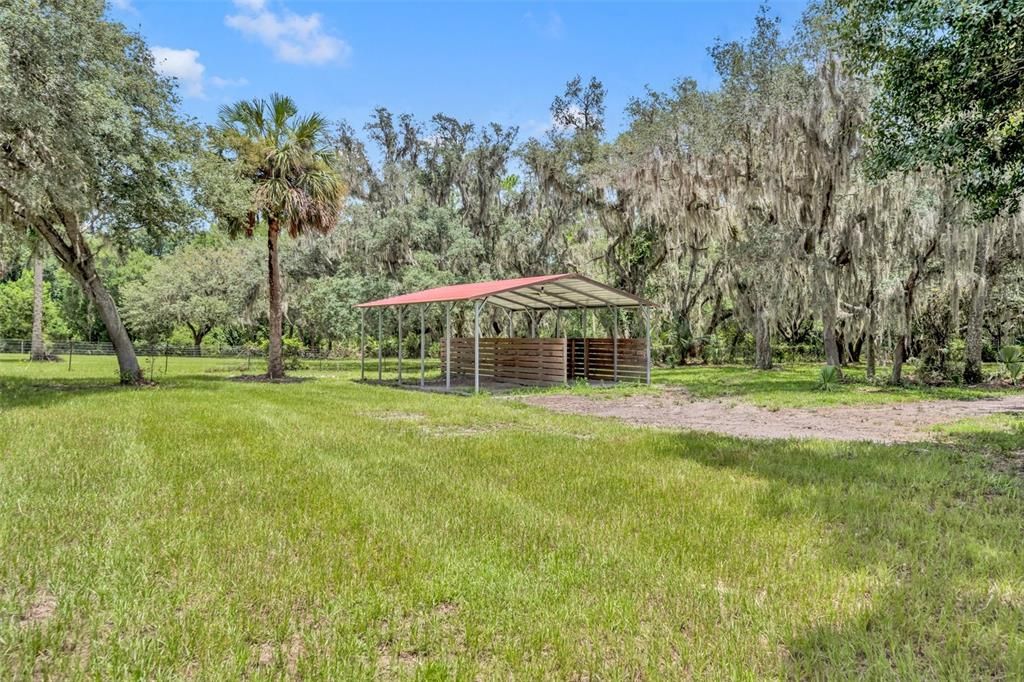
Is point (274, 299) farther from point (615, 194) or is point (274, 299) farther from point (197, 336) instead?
point (197, 336)

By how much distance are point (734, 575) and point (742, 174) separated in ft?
56.5

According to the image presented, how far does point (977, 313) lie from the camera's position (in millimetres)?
15266

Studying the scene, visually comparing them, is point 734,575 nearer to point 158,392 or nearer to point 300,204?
point 158,392

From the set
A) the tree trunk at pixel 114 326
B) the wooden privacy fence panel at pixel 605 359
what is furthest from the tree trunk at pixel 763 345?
the tree trunk at pixel 114 326

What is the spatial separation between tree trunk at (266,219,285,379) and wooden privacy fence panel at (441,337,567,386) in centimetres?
539

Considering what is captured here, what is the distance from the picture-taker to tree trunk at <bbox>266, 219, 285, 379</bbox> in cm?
1577

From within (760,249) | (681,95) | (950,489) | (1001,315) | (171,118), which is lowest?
→ (950,489)

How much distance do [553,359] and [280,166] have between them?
8471mm

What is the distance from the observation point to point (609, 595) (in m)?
2.80

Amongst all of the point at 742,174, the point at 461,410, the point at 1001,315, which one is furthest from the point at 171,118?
the point at 1001,315

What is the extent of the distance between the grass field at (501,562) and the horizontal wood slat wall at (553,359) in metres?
9.82

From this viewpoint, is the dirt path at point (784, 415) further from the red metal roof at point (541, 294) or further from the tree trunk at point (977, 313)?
the tree trunk at point (977, 313)

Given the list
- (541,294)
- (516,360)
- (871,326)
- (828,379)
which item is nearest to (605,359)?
(516,360)

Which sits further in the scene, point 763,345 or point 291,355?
point 291,355
